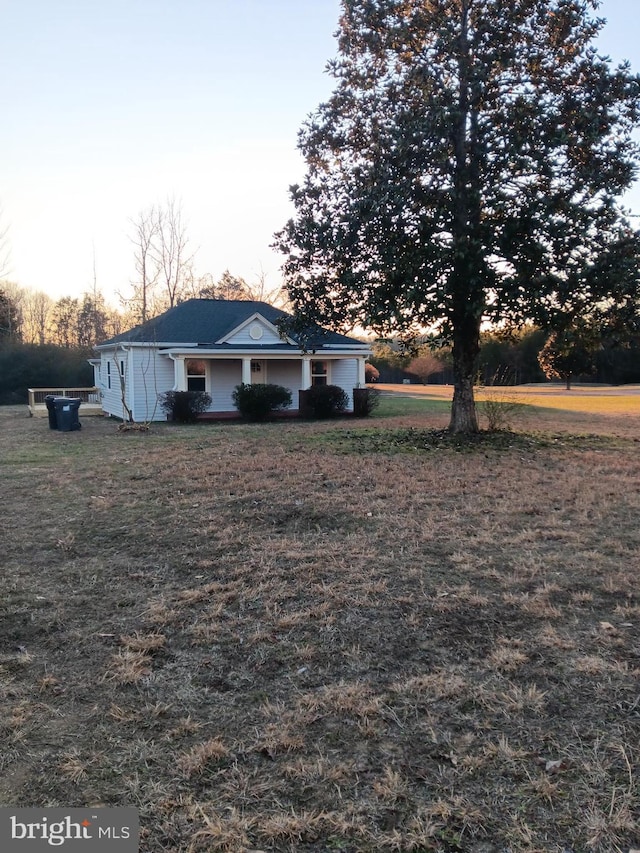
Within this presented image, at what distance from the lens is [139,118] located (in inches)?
496

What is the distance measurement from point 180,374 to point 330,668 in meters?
16.6

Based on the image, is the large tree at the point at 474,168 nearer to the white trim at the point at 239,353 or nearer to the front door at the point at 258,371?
the white trim at the point at 239,353

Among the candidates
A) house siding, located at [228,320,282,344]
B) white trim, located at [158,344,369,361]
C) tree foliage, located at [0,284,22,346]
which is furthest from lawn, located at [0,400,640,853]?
tree foliage, located at [0,284,22,346]

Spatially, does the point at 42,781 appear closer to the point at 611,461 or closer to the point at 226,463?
the point at 226,463

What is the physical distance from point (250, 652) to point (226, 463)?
6618 mm

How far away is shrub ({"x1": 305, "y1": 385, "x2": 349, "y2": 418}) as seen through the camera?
64.2ft

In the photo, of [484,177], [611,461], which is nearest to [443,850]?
[611,461]

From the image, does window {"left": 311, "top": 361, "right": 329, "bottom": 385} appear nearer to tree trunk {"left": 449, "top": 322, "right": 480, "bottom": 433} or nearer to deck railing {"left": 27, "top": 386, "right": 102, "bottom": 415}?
deck railing {"left": 27, "top": 386, "right": 102, "bottom": 415}

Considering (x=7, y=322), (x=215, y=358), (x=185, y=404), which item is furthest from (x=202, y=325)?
(x=7, y=322)

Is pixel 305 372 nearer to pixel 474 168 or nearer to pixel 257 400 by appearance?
pixel 257 400

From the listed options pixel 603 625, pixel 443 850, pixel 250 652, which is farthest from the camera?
pixel 603 625

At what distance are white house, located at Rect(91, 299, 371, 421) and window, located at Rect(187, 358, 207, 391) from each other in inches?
1.4

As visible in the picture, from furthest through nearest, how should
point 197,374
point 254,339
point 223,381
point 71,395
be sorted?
1. point 71,395
2. point 223,381
3. point 197,374
4. point 254,339

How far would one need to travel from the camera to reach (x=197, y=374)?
19.9 m
